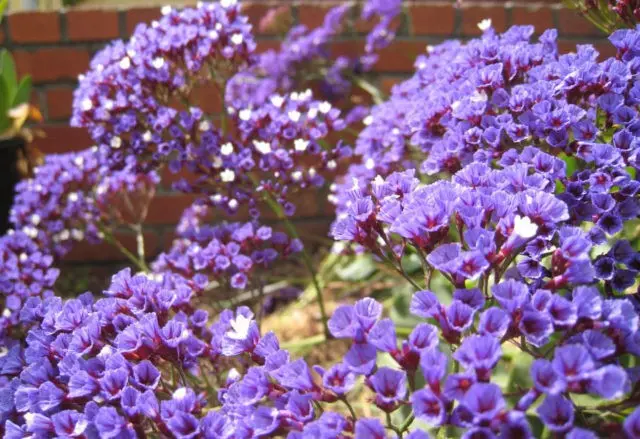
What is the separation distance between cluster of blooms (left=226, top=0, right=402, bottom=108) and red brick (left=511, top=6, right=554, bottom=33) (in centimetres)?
39

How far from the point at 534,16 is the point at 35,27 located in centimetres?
163

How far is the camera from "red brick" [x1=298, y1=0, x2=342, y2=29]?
2258 mm

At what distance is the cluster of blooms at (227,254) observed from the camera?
4.09ft

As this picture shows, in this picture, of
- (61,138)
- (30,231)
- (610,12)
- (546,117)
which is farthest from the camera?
(61,138)

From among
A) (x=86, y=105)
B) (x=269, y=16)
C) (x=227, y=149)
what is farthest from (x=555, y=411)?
(x=269, y=16)

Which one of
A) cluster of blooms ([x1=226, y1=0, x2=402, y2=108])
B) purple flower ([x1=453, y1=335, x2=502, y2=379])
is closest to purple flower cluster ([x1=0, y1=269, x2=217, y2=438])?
purple flower ([x1=453, y1=335, x2=502, y2=379])

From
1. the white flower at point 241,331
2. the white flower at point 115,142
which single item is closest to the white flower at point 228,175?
the white flower at point 115,142

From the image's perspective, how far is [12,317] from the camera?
123 cm

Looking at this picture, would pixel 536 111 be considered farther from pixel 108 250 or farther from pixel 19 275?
pixel 108 250

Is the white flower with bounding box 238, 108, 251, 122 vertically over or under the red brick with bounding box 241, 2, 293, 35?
under

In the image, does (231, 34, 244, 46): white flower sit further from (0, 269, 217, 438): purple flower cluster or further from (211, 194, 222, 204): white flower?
(0, 269, 217, 438): purple flower cluster

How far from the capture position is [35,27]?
2.16 meters

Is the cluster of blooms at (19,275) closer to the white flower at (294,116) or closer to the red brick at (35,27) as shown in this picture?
the white flower at (294,116)

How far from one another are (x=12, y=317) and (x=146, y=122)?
47 centimetres
